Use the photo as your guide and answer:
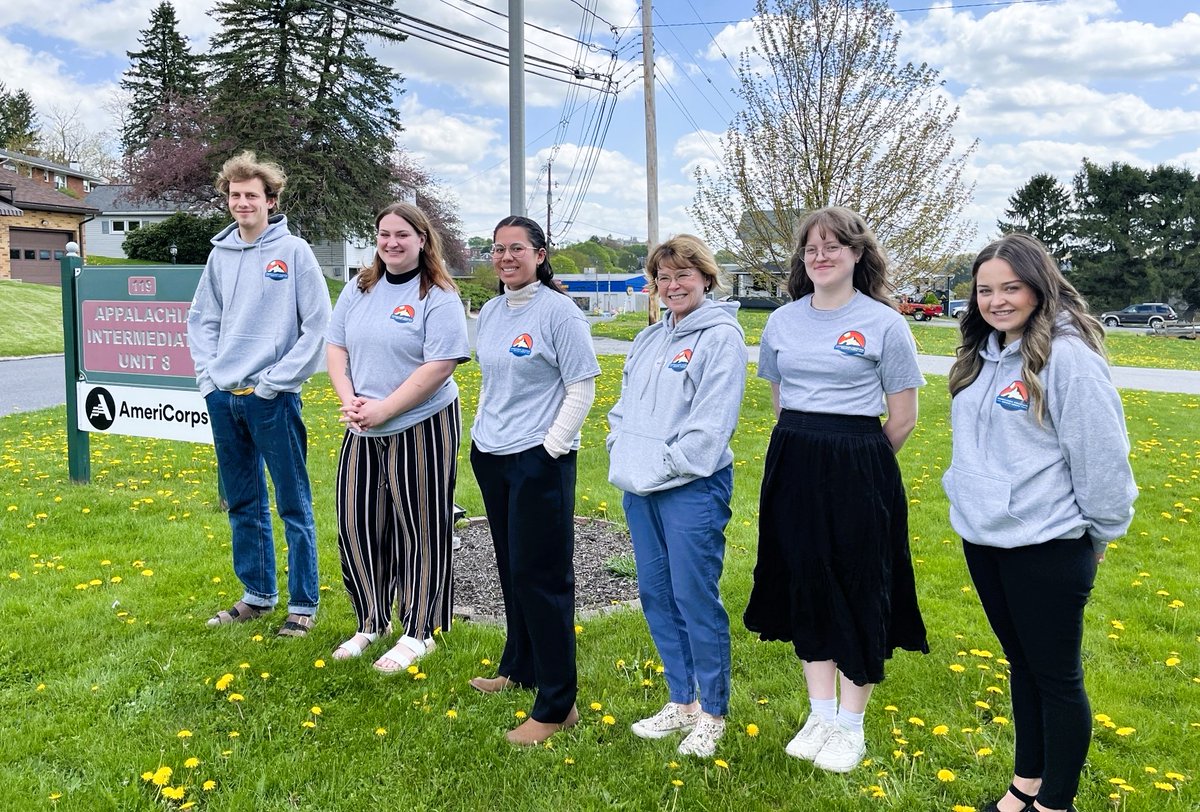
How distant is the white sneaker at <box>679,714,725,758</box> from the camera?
3188 millimetres

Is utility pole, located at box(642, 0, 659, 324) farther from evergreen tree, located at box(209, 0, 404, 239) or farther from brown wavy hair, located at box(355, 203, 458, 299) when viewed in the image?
evergreen tree, located at box(209, 0, 404, 239)

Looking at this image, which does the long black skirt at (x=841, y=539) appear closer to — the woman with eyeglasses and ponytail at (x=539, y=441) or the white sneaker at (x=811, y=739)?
the white sneaker at (x=811, y=739)

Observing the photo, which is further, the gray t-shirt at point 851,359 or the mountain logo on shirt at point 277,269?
the mountain logo on shirt at point 277,269

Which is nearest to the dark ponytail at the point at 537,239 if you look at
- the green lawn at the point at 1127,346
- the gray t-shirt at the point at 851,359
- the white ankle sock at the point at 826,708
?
the gray t-shirt at the point at 851,359

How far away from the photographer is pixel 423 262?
152 inches

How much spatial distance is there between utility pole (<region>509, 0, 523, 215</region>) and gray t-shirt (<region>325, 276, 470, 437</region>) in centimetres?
311

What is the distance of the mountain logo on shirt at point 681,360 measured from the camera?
310cm

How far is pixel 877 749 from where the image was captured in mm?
3270

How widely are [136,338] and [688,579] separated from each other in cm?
523

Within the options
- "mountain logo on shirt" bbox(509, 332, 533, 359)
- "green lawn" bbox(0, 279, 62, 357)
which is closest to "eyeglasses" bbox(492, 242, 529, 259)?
"mountain logo on shirt" bbox(509, 332, 533, 359)

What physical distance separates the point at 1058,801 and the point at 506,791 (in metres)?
1.77

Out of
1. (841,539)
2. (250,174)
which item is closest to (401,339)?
(250,174)

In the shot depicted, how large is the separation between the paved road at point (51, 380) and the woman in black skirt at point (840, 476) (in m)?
9.99

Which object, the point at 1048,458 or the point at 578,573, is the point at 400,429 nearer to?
the point at 578,573
